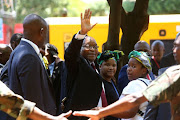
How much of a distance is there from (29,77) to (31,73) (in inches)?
2.3

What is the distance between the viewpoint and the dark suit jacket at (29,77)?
4684 millimetres

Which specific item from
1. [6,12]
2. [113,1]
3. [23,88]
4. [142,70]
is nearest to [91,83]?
[142,70]

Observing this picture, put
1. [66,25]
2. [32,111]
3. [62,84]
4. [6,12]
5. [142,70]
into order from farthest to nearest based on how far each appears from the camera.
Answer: [6,12]
[66,25]
[62,84]
[142,70]
[32,111]

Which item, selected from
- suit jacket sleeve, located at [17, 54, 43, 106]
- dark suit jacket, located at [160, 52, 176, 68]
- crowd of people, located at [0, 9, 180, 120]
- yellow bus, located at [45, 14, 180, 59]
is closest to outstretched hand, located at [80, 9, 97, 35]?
crowd of people, located at [0, 9, 180, 120]

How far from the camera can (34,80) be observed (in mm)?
4719

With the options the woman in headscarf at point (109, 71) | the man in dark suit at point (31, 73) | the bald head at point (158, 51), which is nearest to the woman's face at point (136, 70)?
the woman in headscarf at point (109, 71)

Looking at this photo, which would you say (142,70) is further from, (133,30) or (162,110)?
(133,30)

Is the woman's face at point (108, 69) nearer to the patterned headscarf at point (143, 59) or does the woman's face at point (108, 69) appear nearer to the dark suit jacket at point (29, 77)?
the patterned headscarf at point (143, 59)

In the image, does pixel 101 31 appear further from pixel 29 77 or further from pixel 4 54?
pixel 29 77

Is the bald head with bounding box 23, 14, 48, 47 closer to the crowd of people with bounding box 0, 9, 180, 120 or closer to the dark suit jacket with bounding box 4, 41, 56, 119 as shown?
the crowd of people with bounding box 0, 9, 180, 120

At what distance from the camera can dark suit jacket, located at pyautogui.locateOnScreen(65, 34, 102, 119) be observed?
209 inches

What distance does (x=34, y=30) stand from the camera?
16.8 ft

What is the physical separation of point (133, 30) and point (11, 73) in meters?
4.03

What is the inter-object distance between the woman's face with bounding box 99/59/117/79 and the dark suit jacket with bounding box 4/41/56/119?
1214 millimetres
